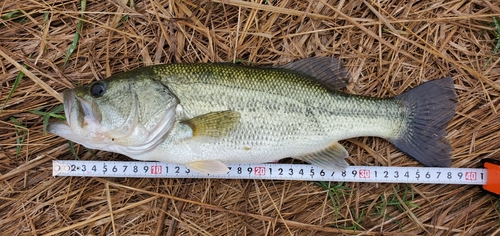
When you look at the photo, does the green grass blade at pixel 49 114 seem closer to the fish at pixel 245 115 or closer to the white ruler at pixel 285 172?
the white ruler at pixel 285 172

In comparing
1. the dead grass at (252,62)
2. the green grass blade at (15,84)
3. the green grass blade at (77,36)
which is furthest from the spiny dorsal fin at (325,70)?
the green grass blade at (15,84)

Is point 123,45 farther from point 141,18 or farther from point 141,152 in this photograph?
point 141,152

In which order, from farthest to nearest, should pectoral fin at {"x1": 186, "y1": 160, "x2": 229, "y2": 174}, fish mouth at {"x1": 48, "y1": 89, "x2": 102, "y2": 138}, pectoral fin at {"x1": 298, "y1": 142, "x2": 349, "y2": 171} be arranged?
pectoral fin at {"x1": 298, "y1": 142, "x2": 349, "y2": 171}, pectoral fin at {"x1": 186, "y1": 160, "x2": 229, "y2": 174}, fish mouth at {"x1": 48, "y1": 89, "x2": 102, "y2": 138}

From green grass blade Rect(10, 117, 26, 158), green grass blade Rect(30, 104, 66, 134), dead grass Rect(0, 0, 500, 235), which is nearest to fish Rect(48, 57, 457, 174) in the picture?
dead grass Rect(0, 0, 500, 235)

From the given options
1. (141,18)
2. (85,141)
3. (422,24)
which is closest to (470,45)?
(422,24)

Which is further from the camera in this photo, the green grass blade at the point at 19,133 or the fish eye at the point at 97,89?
the green grass blade at the point at 19,133

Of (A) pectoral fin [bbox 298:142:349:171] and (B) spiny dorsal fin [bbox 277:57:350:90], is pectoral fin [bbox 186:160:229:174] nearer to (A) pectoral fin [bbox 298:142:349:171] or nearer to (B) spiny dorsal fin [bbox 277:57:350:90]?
(A) pectoral fin [bbox 298:142:349:171]
